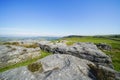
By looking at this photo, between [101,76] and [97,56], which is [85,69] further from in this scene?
[97,56]

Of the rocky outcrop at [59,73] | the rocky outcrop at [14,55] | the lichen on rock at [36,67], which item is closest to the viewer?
the rocky outcrop at [59,73]

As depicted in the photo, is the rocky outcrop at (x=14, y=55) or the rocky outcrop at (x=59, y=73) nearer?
the rocky outcrop at (x=59, y=73)

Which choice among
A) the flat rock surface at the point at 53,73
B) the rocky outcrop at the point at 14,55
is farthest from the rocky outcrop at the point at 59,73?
the rocky outcrop at the point at 14,55

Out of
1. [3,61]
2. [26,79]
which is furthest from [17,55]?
[26,79]

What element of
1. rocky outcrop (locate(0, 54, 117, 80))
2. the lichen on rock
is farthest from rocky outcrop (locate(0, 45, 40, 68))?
the lichen on rock

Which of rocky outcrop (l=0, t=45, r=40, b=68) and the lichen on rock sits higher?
the lichen on rock

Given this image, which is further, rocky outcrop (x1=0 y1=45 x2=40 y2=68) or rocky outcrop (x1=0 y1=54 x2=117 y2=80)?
rocky outcrop (x1=0 y1=45 x2=40 y2=68)

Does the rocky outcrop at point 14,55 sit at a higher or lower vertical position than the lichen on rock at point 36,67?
lower

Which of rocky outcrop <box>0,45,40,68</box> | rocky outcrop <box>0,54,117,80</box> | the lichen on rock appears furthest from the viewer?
rocky outcrop <box>0,45,40,68</box>

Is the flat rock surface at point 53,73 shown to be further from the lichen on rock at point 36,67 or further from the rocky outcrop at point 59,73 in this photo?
the lichen on rock at point 36,67

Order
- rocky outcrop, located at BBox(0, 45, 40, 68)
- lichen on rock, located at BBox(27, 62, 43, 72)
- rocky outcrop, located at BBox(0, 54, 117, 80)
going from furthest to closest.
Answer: rocky outcrop, located at BBox(0, 45, 40, 68)
lichen on rock, located at BBox(27, 62, 43, 72)
rocky outcrop, located at BBox(0, 54, 117, 80)

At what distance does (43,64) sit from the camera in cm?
1688

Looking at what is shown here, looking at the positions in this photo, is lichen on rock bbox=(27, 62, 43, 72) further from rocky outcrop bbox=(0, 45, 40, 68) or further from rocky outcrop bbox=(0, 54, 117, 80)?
rocky outcrop bbox=(0, 45, 40, 68)

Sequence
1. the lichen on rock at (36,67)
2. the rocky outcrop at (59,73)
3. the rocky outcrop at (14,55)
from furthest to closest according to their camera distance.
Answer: the rocky outcrop at (14,55) → the lichen on rock at (36,67) → the rocky outcrop at (59,73)
